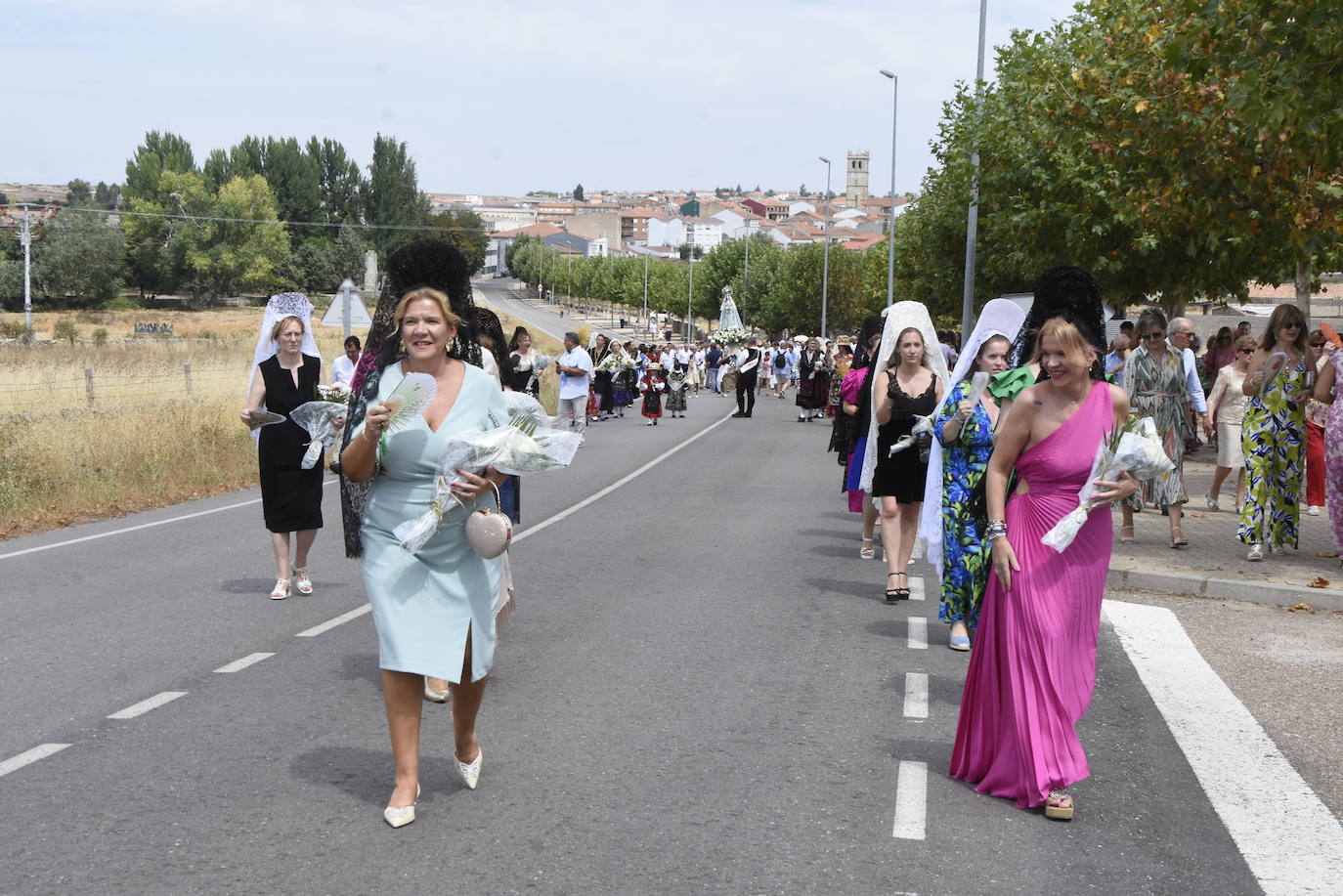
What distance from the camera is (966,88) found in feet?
119

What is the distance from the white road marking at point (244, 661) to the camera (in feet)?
25.3

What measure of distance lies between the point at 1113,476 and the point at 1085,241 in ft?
72.1

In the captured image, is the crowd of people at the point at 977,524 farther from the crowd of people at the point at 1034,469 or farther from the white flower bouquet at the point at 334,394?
the white flower bouquet at the point at 334,394

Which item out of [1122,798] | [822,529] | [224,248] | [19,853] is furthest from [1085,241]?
[224,248]

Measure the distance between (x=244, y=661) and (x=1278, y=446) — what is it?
857cm

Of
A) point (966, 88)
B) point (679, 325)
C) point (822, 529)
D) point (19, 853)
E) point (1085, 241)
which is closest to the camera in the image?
point (19, 853)

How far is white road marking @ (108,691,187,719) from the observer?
22.1ft

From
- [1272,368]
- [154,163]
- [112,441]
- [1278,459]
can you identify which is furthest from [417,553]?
[154,163]

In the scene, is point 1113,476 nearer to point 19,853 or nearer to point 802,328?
point 19,853

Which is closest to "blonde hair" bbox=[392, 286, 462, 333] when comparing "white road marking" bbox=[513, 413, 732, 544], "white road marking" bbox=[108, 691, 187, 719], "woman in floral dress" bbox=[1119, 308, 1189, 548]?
"white road marking" bbox=[108, 691, 187, 719]

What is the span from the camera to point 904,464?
9.93 metres

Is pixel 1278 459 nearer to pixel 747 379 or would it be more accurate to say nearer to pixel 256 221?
pixel 747 379

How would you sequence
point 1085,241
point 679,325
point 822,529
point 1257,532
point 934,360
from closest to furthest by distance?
1. point 934,360
2. point 1257,532
3. point 822,529
4. point 1085,241
5. point 679,325

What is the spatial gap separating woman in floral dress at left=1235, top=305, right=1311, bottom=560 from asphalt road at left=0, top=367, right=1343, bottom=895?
3577mm
